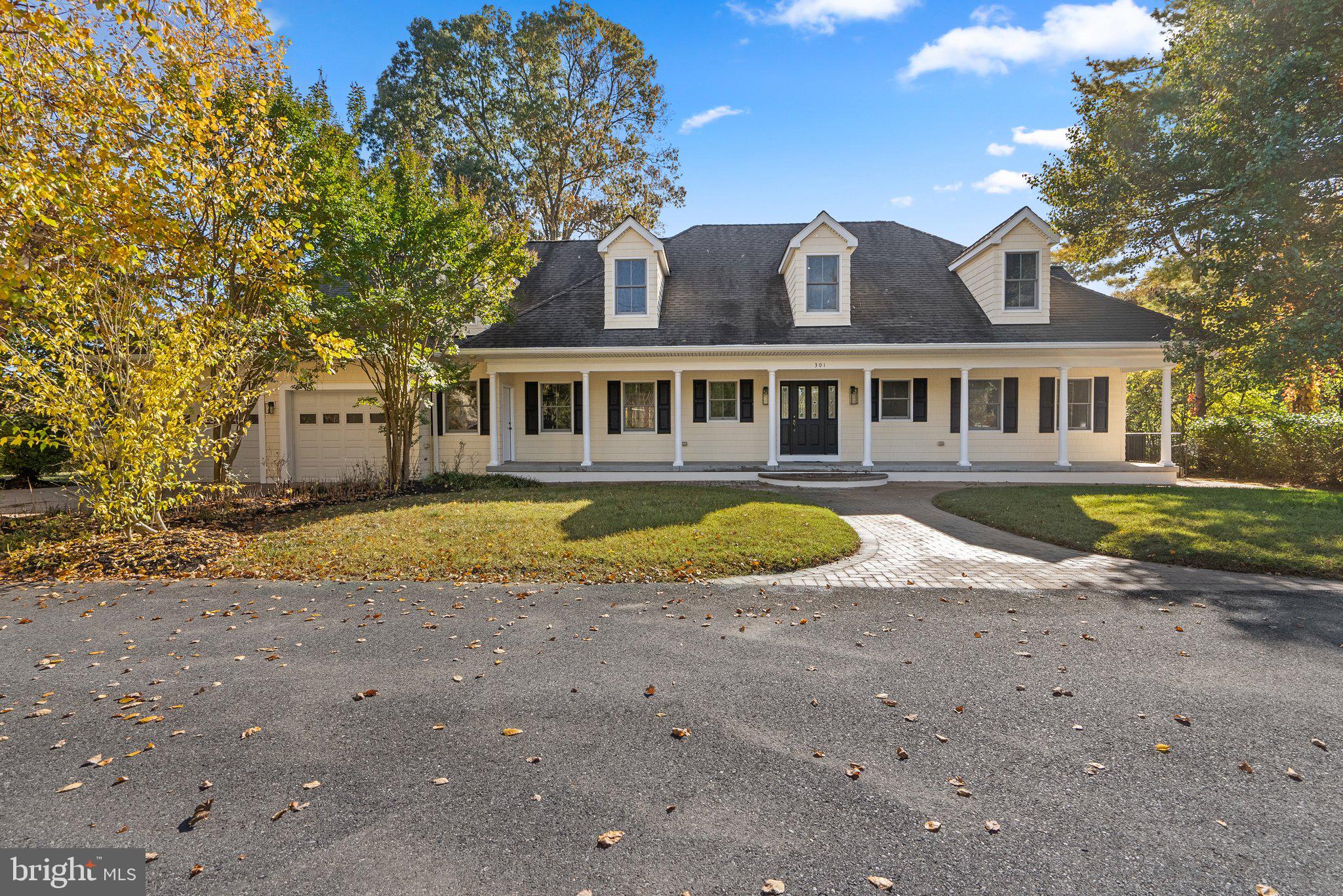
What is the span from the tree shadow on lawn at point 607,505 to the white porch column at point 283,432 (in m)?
5.86

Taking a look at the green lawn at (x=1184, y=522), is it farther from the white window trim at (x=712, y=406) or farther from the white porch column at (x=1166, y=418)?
the white window trim at (x=712, y=406)

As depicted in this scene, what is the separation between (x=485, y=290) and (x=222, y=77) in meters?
5.07

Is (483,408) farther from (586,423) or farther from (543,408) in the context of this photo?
(586,423)

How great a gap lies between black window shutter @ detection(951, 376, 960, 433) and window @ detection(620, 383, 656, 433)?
25.2ft

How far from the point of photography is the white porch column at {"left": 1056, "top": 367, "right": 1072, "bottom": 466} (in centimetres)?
1384

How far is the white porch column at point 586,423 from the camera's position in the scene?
1414 centimetres

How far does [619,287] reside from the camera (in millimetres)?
15156

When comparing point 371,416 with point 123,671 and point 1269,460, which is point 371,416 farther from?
point 1269,460

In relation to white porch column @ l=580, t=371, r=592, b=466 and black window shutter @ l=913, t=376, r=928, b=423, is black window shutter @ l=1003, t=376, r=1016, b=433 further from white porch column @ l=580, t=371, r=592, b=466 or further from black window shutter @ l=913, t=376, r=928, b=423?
white porch column @ l=580, t=371, r=592, b=466

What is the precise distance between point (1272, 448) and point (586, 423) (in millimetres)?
16607

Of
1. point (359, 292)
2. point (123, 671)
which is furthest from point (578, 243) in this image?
point (123, 671)

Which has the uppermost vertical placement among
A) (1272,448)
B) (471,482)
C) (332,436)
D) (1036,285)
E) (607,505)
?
(1036,285)

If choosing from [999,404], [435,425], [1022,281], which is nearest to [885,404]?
[999,404]

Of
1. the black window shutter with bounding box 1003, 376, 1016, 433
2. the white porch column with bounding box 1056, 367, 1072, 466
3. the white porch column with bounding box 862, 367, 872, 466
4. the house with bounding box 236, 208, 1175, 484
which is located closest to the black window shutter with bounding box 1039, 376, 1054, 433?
the house with bounding box 236, 208, 1175, 484
